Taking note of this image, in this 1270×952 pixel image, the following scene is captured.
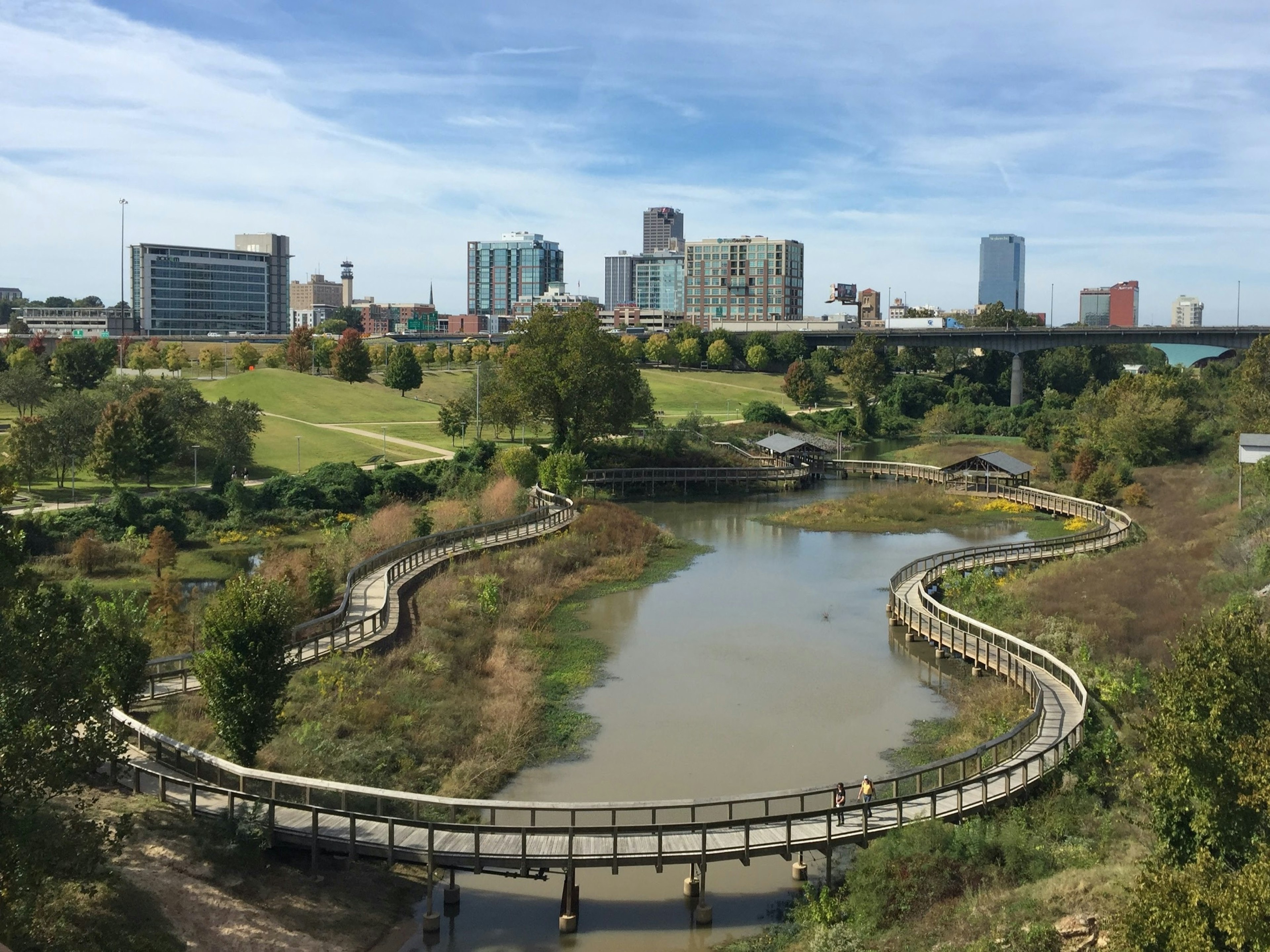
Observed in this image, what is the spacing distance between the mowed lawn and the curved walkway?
8098 cm

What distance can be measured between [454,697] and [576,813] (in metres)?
8.96

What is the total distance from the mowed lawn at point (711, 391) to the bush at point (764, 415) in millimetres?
4677

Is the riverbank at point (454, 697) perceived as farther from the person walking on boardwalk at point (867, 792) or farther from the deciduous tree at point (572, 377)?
the deciduous tree at point (572, 377)

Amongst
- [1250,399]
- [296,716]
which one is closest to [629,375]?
[1250,399]

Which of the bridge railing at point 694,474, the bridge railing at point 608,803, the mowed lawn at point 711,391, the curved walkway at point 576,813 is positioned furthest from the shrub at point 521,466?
the mowed lawn at point 711,391

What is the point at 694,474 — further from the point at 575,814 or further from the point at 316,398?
the point at 575,814

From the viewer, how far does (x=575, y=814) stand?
21.4m

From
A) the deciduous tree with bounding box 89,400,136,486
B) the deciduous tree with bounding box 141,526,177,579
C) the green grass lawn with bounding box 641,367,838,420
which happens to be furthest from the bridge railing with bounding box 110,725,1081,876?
the green grass lawn with bounding box 641,367,838,420

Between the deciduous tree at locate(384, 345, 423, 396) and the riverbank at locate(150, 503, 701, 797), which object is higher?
the deciduous tree at locate(384, 345, 423, 396)

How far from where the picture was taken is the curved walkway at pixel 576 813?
2017cm

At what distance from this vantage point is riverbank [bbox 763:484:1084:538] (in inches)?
2427

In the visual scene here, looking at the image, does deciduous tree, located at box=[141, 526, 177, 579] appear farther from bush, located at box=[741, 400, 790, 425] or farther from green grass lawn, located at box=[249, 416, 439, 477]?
bush, located at box=[741, 400, 790, 425]

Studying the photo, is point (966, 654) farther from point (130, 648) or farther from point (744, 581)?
point (130, 648)

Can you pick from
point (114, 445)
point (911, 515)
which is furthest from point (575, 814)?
point (911, 515)
